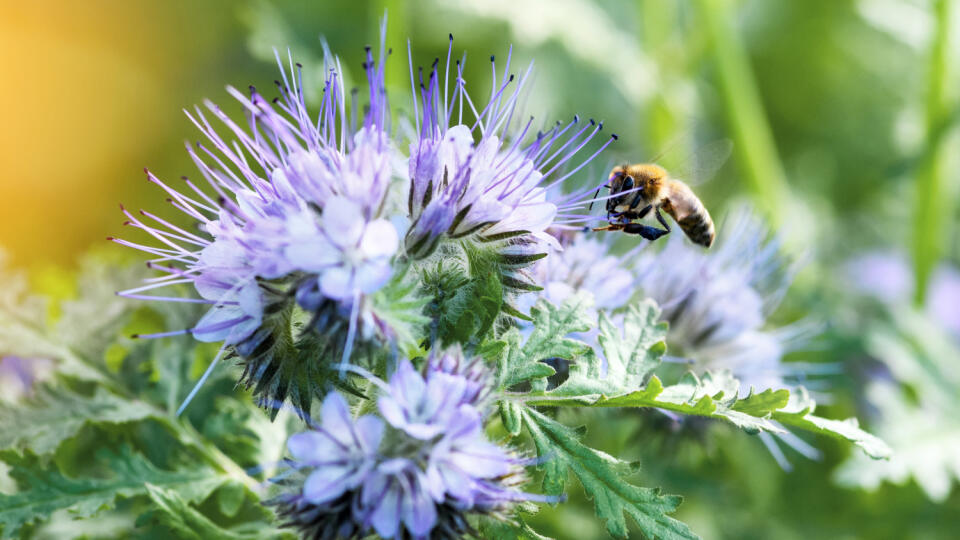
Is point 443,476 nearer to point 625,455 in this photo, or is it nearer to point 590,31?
point 625,455

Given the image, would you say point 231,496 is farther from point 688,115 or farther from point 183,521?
point 688,115

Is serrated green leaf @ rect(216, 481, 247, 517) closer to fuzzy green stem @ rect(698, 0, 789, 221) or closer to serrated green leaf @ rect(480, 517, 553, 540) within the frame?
serrated green leaf @ rect(480, 517, 553, 540)

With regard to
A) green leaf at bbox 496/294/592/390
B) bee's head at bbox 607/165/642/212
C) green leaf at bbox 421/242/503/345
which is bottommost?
bee's head at bbox 607/165/642/212

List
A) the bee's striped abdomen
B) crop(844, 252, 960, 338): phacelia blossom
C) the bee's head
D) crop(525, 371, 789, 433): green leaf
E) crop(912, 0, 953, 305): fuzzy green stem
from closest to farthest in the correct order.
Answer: crop(525, 371, 789, 433): green leaf < the bee's head < the bee's striped abdomen < crop(912, 0, 953, 305): fuzzy green stem < crop(844, 252, 960, 338): phacelia blossom

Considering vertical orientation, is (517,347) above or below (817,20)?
above

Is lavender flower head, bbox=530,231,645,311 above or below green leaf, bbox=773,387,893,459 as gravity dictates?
above

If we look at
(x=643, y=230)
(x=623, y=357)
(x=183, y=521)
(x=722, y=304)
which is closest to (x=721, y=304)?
(x=722, y=304)

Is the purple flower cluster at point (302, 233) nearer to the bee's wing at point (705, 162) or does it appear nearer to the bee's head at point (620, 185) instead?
the bee's head at point (620, 185)

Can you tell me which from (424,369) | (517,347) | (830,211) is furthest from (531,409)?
(830,211)

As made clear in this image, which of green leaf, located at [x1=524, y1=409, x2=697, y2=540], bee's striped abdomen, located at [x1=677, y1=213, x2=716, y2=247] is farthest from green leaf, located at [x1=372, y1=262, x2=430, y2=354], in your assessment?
bee's striped abdomen, located at [x1=677, y1=213, x2=716, y2=247]
